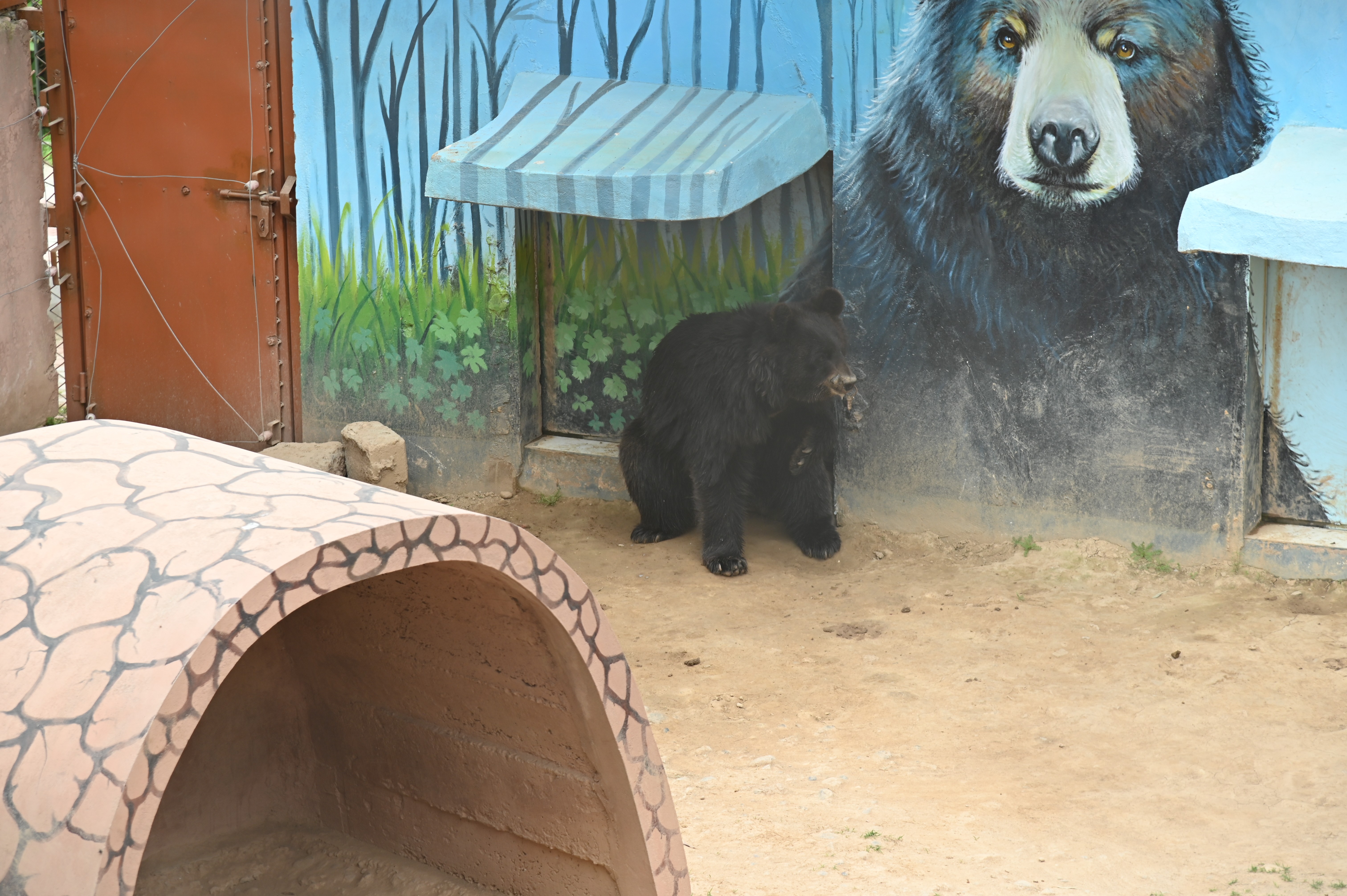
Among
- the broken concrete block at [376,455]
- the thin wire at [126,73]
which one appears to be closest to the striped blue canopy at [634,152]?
the broken concrete block at [376,455]

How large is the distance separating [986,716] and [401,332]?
4.01 meters

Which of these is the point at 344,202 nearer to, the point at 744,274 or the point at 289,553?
the point at 744,274

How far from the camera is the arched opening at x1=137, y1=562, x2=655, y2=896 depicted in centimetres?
254

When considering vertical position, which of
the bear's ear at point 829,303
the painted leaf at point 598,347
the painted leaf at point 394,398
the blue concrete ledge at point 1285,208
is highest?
the blue concrete ledge at point 1285,208

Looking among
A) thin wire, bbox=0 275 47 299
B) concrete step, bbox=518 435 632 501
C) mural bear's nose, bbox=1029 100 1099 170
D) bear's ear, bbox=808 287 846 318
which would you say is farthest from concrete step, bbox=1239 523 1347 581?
thin wire, bbox=0 275 47 299

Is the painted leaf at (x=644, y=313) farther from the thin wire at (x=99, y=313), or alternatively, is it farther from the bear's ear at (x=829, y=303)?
the thin wire at (x=99, y=313)

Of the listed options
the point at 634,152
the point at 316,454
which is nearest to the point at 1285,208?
the point at 634,152

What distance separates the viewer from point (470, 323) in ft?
22.1

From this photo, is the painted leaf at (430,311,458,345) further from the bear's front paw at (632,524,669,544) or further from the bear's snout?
the bear's snout

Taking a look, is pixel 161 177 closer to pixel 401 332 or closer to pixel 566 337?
pixel 401 332

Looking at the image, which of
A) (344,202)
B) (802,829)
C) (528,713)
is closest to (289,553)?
(528,713)

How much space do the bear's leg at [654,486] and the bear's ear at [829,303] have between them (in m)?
1.04

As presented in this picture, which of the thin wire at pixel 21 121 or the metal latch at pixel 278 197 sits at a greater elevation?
the thin wire at pixel 21 121

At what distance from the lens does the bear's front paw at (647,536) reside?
6258 millimetres
